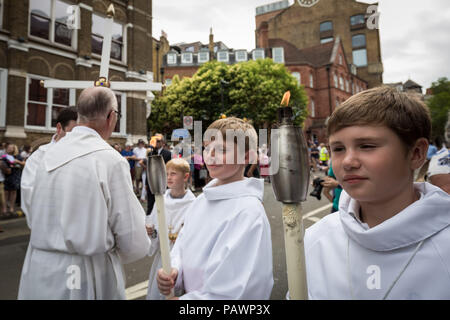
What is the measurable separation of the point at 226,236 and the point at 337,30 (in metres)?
50.4

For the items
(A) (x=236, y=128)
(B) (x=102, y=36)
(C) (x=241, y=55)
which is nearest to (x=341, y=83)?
(C) (x=241, y=55)

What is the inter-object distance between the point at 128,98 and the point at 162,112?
1656cm

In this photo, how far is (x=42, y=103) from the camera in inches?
507

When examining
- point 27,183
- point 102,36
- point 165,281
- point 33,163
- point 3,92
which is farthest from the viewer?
point 102,36

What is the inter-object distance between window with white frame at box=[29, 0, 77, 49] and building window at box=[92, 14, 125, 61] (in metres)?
1.07

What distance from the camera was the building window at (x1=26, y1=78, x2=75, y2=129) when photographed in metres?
Answer: 12.6

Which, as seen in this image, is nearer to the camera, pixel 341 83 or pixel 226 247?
pixel 226 247

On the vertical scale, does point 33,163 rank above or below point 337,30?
below

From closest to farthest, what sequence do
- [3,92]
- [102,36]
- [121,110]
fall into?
1. [3,92]
2. [102,36]
3. [121,110]

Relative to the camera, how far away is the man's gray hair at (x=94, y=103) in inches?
60.0

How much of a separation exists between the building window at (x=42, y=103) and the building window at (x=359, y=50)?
45.5 m

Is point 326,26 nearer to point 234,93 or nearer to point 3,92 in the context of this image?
point 234,93

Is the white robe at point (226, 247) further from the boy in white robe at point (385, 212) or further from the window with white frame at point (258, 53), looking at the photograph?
the window with white frame at point (258, 53)

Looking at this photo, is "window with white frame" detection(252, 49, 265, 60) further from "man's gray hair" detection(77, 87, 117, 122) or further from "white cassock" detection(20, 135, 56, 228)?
"man's gray hair" detection(77, 87, 117, 122)
